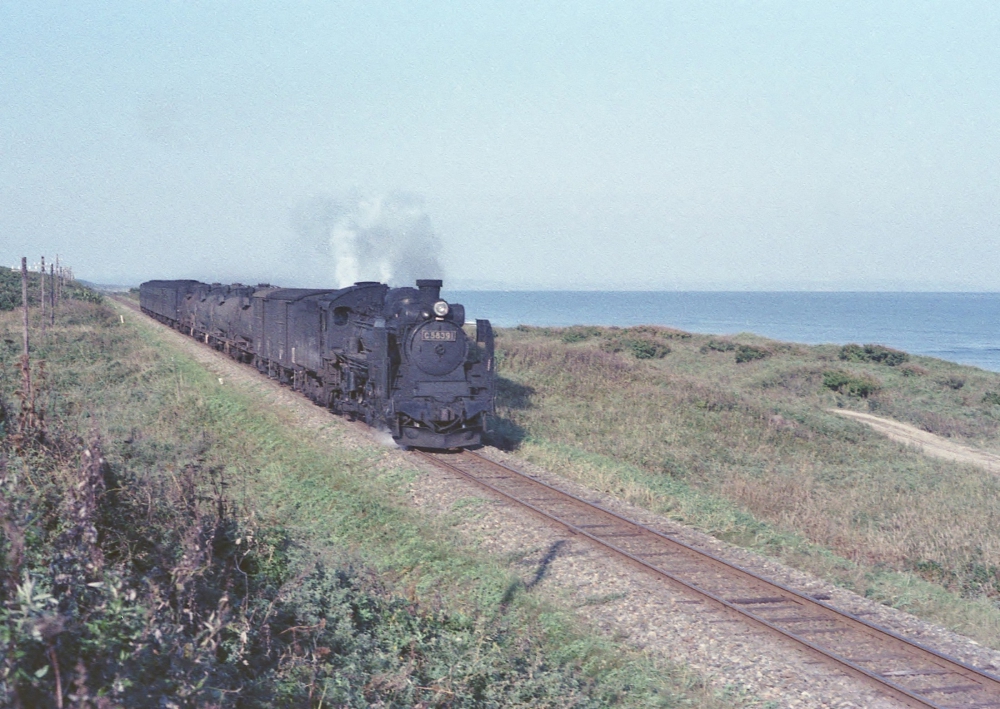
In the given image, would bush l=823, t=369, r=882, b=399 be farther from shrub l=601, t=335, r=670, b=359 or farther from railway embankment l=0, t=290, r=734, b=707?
railway embankment l=0, t=290, r=734, b=707

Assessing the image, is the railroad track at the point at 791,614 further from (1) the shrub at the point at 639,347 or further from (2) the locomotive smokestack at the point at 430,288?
(1) the shrub at the point at 639,347

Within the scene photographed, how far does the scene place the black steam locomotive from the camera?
16016 mm

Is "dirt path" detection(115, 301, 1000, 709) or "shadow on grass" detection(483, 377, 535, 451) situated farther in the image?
"shadow on grass" detection(483, 377, 535, 451)

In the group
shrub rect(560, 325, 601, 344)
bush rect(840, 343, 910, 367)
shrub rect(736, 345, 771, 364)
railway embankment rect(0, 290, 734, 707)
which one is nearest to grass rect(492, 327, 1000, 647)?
railway embankment rect(0, 290, 734, 707)

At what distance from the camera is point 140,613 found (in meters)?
5.03

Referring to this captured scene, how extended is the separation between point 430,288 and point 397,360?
187 centimetres

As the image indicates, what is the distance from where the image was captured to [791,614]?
9.21m

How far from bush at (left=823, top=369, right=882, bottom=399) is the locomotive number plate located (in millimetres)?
26906

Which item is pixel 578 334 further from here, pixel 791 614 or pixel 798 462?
pixel 791 614

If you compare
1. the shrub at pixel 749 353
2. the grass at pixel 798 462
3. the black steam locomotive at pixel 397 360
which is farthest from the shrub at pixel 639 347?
the black steam locomotive at pixel 397 360

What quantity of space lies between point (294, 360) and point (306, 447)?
231 inches

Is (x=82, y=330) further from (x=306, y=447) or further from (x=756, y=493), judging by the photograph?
(x=756, y=493)

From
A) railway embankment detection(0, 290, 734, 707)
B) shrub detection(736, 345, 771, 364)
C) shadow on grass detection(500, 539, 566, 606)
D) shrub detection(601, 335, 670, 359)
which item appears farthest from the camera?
shrub detection(736, 345, 771, 364)

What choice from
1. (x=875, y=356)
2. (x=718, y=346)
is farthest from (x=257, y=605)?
(x=875, y=356)
